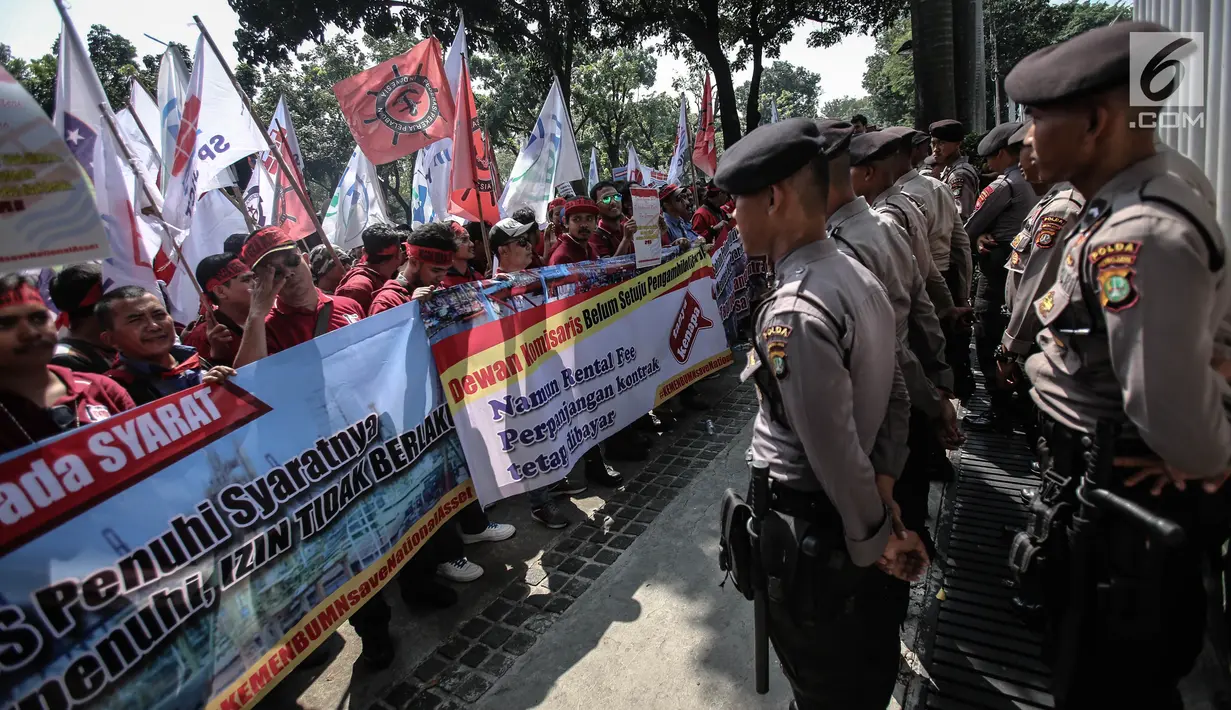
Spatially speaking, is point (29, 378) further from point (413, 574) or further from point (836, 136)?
point (836, 136)

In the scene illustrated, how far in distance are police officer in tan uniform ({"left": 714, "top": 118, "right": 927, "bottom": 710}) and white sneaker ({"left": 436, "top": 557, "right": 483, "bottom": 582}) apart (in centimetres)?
229

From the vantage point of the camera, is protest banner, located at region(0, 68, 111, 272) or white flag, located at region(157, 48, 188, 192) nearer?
protest banner, located at region(0, 68, 111, 272)

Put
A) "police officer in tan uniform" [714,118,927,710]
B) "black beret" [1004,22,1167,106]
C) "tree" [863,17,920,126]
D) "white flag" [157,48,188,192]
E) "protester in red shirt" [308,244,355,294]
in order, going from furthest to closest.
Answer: "tree" [863,17,920,126] < "protester in red shirt" [308,244,355,294] < "white flag" [157,48,188,192] < "police officer in tan uniform" [714,118,927,710] < "black beret" [1004,22,1167,106]

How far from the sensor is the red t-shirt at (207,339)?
340cm

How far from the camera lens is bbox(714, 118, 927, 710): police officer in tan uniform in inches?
65.2

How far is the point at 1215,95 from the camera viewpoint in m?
2.62

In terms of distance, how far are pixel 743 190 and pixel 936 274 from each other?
2.59m

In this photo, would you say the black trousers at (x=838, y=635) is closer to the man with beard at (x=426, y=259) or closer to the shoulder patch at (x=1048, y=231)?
the shoulder patch at (x=1048, y=231)

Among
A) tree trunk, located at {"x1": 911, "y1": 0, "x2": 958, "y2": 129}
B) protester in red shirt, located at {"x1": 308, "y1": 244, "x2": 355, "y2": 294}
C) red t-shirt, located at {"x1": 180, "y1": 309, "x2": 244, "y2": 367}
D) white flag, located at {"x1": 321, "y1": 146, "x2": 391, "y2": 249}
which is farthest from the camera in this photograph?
tree trunk, located at {"x1": 911, "y1": 0, "x2": 958, "y2": 129}

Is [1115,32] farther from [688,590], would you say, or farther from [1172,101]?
[688,590]

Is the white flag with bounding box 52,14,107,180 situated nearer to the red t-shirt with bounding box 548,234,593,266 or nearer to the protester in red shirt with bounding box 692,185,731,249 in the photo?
the red t-shirt with bounding box 548,234,593,266

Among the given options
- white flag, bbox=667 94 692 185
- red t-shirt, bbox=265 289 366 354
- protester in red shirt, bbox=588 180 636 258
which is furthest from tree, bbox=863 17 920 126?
red t-shirt, bbox=265 289 366 354

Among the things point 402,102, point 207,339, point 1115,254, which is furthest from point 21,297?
point 1115,254

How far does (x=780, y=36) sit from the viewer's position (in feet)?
69.8
